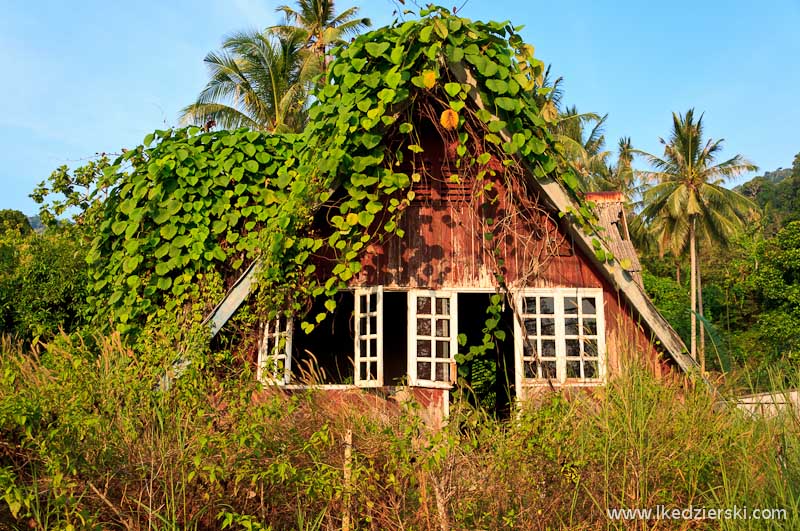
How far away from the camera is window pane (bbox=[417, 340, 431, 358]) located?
720cm

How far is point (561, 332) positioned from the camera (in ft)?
23.6

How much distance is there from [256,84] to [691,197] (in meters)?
20.5

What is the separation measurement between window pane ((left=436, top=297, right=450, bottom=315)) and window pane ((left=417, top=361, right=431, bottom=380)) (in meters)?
0.61

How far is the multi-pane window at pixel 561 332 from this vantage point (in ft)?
23.3

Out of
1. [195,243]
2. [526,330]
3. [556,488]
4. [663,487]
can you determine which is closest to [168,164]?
[195,243]

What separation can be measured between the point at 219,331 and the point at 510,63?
4087 millimetres

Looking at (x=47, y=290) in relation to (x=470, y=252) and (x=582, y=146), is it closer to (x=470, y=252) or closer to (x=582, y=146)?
(x=470, y=252)

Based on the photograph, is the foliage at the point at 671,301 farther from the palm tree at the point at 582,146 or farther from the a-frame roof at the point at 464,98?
the a-frame roof at the point at 464,98

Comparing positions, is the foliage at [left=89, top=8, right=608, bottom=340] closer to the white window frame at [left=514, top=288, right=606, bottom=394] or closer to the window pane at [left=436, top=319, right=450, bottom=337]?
the white window frame at [left=514, top=288, right=606, bottom=394]

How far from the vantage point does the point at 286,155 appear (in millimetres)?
7332

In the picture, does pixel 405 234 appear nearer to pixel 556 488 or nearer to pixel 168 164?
pixel 168 164

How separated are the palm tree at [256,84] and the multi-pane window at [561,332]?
47.0ft

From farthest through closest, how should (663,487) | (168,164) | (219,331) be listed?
(168,164)
(219,331)
(663,487)

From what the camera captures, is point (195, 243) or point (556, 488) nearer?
point (556, 488)
